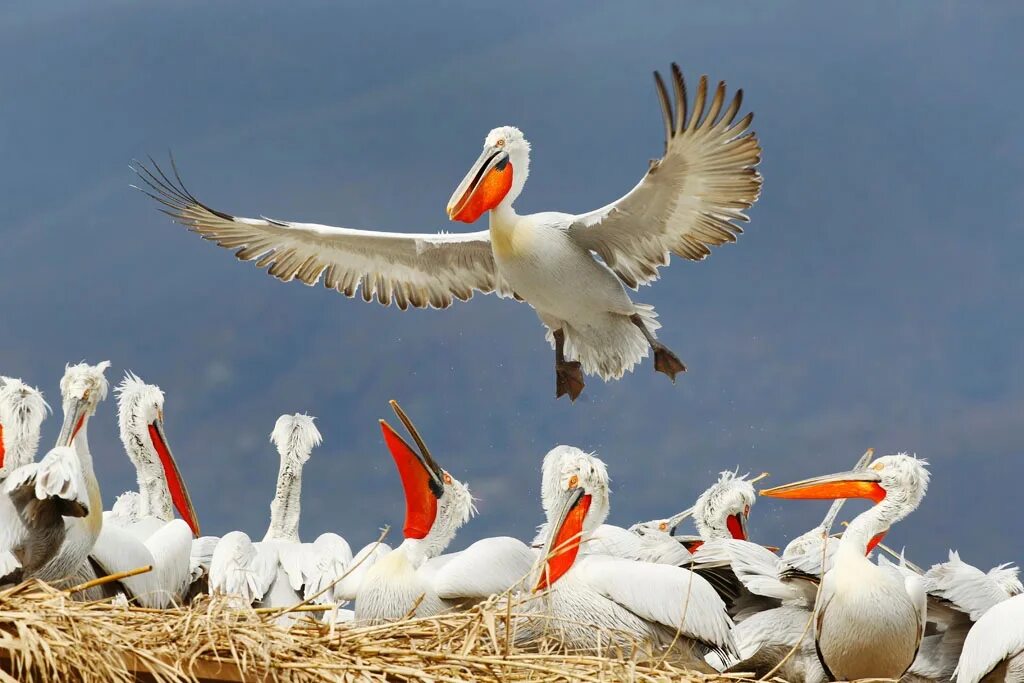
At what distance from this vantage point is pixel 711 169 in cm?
489

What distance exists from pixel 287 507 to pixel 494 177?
5.56 ft

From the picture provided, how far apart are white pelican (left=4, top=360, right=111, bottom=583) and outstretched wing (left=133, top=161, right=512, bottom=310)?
1737mm

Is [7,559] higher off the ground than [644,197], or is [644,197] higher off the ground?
[644,197]

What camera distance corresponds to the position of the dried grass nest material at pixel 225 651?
7.04ft

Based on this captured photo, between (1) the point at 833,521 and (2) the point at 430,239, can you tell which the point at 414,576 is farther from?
(1) the point at 833,521

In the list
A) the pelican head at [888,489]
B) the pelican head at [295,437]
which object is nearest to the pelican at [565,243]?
the pelican head at [295,437]

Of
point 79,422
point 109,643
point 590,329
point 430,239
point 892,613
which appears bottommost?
point 109,643

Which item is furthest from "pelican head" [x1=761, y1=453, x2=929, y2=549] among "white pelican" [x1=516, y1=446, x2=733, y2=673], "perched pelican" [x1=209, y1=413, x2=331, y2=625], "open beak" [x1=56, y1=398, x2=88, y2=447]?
"open beak" [x1=56, y1=398, x2=88, y2=447]

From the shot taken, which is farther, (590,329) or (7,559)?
(590,329)

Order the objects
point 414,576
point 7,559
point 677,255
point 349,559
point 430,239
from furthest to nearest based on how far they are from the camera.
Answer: point 430,239 → point 677,255 → point 349,559 → point 414,576 → point 7,559

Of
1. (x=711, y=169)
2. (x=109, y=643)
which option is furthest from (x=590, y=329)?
(x=109, y=643)

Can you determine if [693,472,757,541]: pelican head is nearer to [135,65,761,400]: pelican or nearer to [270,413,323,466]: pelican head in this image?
[135,65,761,400]: pelican

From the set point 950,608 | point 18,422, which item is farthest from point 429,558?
point 950,608

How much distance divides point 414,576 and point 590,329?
156 centimetres
